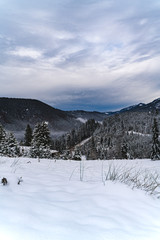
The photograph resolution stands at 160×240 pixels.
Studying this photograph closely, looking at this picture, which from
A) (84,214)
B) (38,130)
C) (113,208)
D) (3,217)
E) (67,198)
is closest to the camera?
(3,217)

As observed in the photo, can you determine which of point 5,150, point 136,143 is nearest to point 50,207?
point 5,150

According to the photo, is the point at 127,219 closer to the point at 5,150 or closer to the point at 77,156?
the point at 5,150

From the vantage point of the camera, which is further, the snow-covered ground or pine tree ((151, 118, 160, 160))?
pine tree ((151, 118, 160, 160))

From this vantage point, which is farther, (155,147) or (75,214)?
(155,147)

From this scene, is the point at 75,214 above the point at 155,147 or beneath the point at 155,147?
above

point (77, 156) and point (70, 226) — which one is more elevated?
point (70, 226)

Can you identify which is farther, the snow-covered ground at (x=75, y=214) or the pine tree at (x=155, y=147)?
the pine tree at (x=155, y=147)

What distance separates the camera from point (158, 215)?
2.35 meters

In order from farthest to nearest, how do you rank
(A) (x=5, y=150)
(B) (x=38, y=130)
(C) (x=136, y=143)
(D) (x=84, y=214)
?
(C) (x=136, y=143) < (B) (x=38, y=130) < (A) (x=5, y=150) < (D) (x=84, y=214)

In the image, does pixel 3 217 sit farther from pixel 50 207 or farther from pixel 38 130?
pixel 38 130

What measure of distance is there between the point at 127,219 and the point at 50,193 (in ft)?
4.15

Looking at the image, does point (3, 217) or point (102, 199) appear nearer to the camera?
point (3, 217)

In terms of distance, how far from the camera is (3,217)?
1.66 metres

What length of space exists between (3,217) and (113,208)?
59.8 inches
